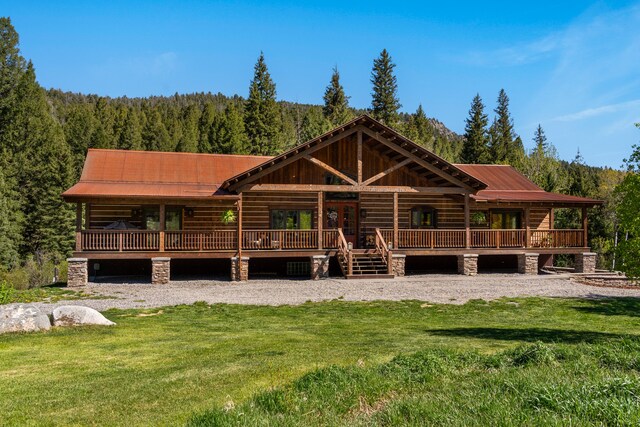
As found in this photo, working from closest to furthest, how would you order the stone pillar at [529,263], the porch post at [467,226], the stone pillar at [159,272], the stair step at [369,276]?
the stone pillar at [159,272], the stair step at [369,276], the porch post at [467,226], the stone pillar at [529,263]

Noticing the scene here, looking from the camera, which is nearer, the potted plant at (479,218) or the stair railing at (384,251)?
the stair railing at (384,251)

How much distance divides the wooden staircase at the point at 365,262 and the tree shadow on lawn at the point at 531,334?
1074 cm

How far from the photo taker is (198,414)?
5145 millimetres

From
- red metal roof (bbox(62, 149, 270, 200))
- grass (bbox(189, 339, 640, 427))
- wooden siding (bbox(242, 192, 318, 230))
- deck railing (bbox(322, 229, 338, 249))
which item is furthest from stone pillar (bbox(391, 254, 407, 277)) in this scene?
grass (bbox(189, 339, 640, 427))

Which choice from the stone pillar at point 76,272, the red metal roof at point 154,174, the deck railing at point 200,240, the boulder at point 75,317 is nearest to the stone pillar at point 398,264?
the deck railing at point 200,240

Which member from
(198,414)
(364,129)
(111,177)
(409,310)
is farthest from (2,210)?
(198,414)

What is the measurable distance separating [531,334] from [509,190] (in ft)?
62.6

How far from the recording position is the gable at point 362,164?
2320cm

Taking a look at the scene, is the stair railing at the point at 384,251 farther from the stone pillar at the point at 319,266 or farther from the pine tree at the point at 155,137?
the pine tree at the point at 155,137

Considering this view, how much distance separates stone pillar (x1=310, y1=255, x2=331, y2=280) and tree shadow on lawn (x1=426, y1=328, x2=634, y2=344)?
38.0 feet

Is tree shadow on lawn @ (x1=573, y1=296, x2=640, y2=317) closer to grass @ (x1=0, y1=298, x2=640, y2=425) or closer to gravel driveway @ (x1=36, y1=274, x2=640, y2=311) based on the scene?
gravel driveway @ (x1=36, y1=274, x2=640, y2=311)

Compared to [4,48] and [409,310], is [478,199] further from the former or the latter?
[4,48]

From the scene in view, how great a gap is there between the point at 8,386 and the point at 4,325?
4733 mm

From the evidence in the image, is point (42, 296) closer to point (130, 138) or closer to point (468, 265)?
point (468, 265)
